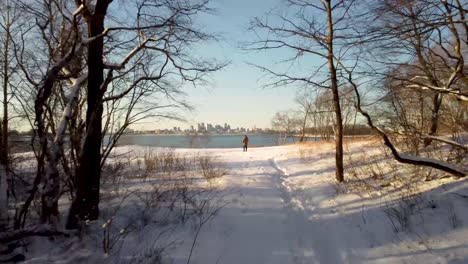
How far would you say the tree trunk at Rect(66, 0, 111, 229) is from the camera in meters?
5.42

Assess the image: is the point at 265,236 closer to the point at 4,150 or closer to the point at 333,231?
the point at 333,231

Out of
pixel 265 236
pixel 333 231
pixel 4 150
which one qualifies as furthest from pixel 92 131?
pixel 333 231

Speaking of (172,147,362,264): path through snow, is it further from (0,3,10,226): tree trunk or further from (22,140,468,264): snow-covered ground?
(0,3,10,226): tree trunk

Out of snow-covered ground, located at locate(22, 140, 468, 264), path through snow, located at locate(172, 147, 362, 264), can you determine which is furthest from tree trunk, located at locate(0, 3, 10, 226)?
path through snow, located at locate(172, 147, 362, 264)

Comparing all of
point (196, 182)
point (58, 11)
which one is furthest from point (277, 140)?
point (58, 11)

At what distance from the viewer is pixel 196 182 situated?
979cm

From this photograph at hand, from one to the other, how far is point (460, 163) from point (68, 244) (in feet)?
28.0

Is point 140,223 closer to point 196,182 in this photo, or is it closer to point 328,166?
point 196,182

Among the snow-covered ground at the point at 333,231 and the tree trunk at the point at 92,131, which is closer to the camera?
the snow-covered ground at the point at 333,231

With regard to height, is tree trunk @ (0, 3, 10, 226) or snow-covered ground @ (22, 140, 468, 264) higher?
tree trunk @ (0, 3, 10, 226)

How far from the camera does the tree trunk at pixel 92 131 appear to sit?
5422 millimetres

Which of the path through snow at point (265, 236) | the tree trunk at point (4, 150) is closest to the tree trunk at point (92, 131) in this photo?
the tree trunk at point (4, 150)

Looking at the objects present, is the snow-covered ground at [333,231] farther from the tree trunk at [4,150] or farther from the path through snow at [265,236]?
the tree trunk at [4,150]

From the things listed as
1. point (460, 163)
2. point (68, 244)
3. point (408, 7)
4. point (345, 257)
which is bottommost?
point (345, 257)
